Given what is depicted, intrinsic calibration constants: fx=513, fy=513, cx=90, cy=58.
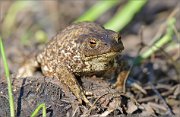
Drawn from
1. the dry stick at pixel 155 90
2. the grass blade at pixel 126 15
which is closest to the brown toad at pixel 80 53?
the dry stick at pixel 155 90

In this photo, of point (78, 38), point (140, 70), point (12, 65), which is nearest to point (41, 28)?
point (12, 65)

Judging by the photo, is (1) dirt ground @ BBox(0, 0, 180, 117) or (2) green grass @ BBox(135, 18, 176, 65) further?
(2) green grass @ BBox(135, 18, 176, 65)

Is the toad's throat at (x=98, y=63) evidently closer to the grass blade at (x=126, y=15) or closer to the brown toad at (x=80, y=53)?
the brown toad at (x=80, y=53)

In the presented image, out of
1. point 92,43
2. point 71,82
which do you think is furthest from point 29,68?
point 92,43

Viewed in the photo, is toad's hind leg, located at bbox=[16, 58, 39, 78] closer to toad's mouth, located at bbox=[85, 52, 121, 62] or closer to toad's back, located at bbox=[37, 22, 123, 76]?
toad's back, located at bbox=[37, 22, 123, 76]

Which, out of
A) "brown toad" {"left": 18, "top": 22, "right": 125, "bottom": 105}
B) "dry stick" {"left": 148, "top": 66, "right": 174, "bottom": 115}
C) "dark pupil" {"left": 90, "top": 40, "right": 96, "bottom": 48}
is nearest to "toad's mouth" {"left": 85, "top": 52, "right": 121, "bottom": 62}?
"brown toad" {"left": 18, "top": 22, "right": 125, "bottom": 105}

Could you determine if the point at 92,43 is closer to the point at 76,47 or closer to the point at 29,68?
the point at 76,47

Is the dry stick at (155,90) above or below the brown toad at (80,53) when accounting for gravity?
below
